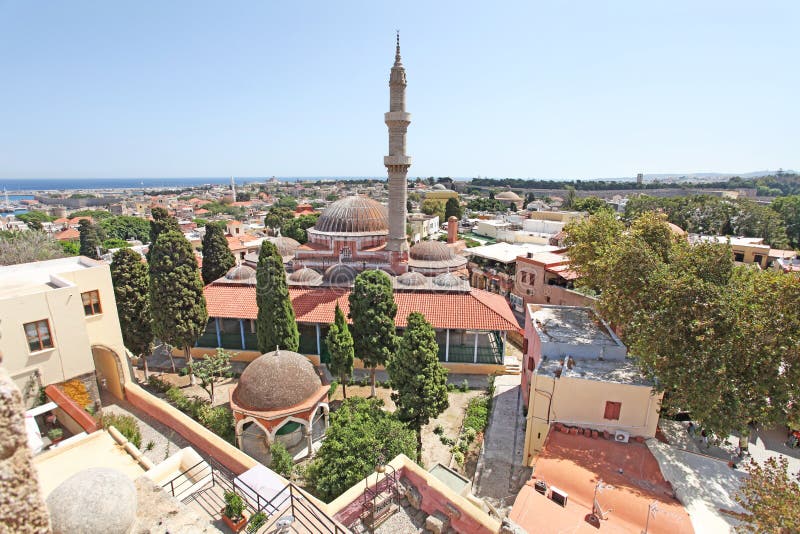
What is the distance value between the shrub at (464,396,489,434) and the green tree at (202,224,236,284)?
2408 centimetres

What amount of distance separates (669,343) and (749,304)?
2.71 m

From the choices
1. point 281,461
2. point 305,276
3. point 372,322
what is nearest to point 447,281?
point 372,322

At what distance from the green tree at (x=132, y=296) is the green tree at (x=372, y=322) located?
10.4 meters

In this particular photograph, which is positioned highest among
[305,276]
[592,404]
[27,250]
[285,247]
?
[285,247]

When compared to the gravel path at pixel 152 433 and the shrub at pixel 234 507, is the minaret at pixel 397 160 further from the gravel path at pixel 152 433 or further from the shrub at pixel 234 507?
the shrub at pixel 234 507

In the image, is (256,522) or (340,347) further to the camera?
(340,347)

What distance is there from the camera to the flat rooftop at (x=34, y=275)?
14172mm

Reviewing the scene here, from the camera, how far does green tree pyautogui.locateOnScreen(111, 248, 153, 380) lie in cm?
2011

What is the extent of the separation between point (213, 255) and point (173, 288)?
1559cm

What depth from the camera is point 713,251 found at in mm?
15000

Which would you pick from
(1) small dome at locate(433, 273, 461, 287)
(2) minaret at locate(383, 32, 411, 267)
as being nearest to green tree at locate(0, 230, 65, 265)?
(2) minaret at locate(383, 32, 411, 267)

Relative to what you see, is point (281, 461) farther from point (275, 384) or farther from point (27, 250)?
point (27, 250)

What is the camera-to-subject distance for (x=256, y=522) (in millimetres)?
9297

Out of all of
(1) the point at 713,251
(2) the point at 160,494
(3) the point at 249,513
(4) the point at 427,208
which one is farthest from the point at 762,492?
(4) the point at 427,208
